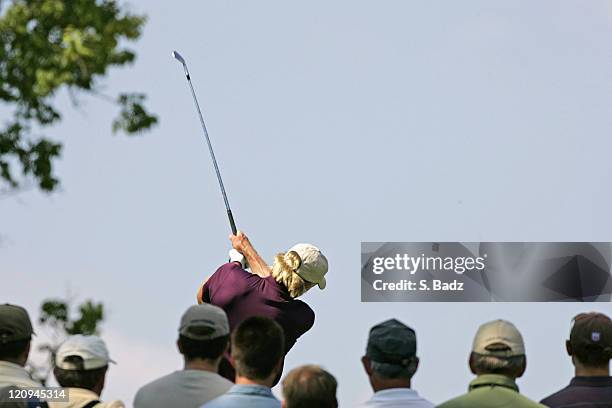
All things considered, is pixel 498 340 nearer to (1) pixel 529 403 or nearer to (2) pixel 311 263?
(1) pixel 529 403

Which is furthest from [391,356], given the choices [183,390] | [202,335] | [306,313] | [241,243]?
[241,243]

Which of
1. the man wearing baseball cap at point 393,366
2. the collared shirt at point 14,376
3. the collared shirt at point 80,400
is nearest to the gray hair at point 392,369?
the man wearing baseball cap at point 393,366

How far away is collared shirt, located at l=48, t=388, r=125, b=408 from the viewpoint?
755 centimetres

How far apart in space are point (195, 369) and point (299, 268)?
2409mm

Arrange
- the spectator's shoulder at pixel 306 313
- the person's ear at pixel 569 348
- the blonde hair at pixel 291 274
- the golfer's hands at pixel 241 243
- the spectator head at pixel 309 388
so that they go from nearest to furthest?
the spectator head at pixel 309 388
the person's ear at pixel 569 348
the blonde hair at pixel 291 274
the spectator's shoulder at pixel 306 313
the golfer's hands at pixel 241 243

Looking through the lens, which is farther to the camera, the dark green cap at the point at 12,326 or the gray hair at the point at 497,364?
the dark green cap at the point at 12,326

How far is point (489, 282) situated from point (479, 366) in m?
17.3

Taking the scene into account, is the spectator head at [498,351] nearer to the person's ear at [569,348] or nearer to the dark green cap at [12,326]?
the person's ear at [569,348]

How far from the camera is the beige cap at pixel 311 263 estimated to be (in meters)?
9.98

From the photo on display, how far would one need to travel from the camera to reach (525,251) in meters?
26.8

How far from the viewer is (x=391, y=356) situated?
7453mm

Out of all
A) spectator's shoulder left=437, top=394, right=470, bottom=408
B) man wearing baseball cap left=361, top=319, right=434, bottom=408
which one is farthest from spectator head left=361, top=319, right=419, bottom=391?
spectator's shoulder left=437, top=394, right=470, bottom=408

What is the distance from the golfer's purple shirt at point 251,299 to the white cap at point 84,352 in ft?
6.82

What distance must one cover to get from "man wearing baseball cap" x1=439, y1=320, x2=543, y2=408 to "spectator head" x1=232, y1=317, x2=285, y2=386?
965 millimetres
